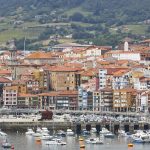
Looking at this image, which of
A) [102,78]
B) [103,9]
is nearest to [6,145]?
[102,78]

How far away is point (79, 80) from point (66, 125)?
77.3ft

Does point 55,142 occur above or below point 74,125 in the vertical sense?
below

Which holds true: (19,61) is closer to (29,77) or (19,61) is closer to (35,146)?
(29,77)

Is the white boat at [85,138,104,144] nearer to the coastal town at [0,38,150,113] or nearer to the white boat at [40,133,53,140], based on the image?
the white boat at [40,133,53,140]

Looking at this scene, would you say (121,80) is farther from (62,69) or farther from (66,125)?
(66,125)

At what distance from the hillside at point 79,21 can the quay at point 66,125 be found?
5863cm

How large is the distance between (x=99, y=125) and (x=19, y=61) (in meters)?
38.6

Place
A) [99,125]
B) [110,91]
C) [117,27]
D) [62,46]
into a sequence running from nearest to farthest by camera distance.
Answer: [99,125] < [110,91] < [62,46] < [117,27]

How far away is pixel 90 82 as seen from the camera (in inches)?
4788

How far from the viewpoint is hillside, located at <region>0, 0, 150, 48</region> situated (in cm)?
16862

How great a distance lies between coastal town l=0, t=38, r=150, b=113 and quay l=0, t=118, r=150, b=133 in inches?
351

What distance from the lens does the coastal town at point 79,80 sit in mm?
113812

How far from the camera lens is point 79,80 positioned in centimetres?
12500

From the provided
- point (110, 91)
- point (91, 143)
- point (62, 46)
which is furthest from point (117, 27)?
point (91, 143)
